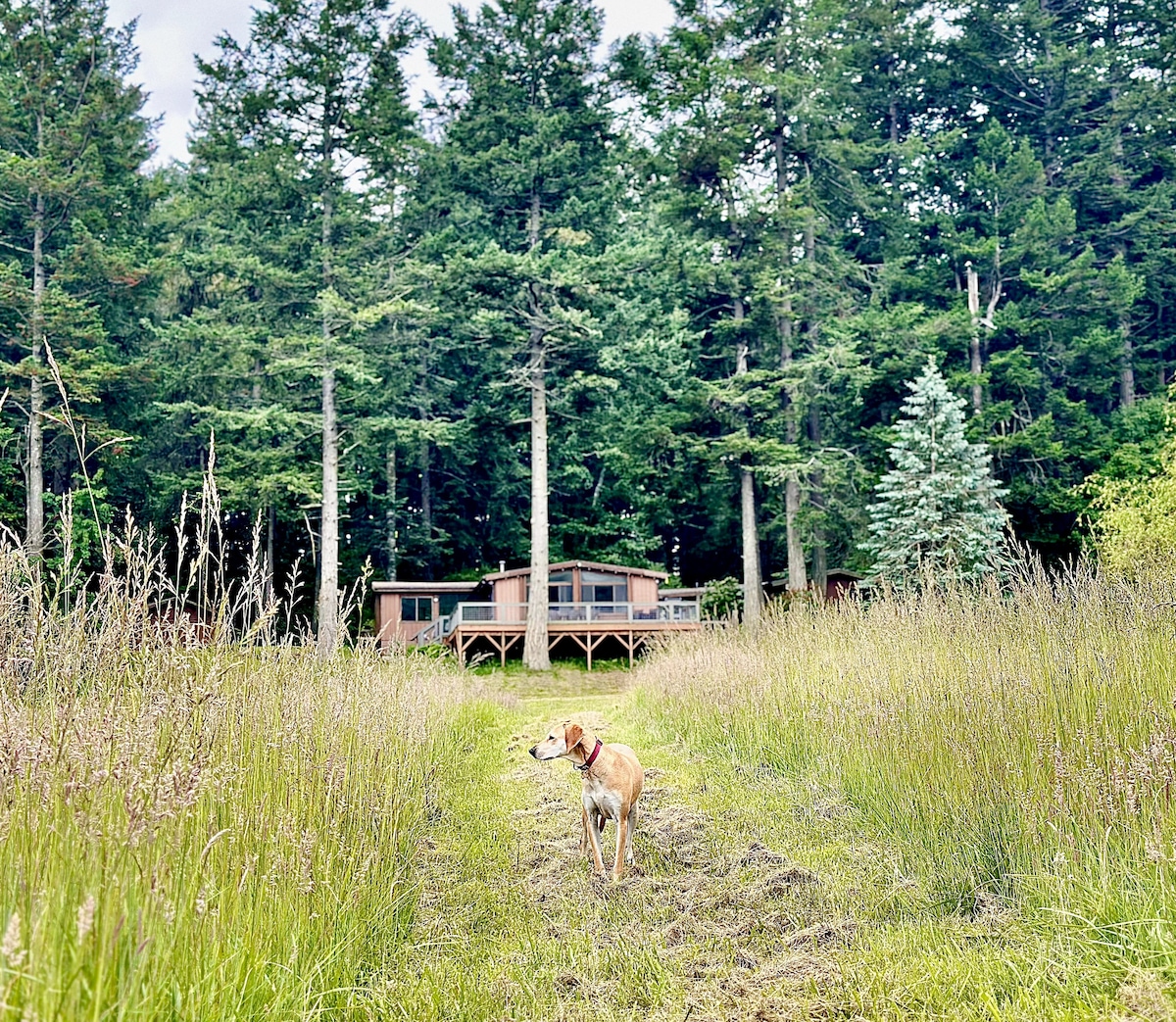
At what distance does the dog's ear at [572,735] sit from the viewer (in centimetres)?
536

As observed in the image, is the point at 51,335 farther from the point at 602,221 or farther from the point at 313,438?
the point at 602,221

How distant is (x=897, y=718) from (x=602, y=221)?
23.5 metres

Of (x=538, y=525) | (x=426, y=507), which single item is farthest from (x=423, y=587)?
(x=538, y=525)

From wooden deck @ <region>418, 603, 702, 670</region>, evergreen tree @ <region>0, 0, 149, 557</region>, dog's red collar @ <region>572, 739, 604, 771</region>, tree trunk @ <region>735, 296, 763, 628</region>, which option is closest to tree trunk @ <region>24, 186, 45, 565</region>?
evergreen tree @ <region>0, 0, 149, 557</region>

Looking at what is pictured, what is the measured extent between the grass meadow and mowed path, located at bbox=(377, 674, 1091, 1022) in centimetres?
2

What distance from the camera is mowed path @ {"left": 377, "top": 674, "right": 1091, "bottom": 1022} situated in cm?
324

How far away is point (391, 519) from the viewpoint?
108ft

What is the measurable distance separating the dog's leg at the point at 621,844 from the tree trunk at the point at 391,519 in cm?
2808

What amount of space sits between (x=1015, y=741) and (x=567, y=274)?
20.5 metres

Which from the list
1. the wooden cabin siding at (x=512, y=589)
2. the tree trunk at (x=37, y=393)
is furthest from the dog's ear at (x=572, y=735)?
the wooden cabin siding at (x=512, y=589)

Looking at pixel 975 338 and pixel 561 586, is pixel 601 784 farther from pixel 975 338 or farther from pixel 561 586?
pixel 975 338

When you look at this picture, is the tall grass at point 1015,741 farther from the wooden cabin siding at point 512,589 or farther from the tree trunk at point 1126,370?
the tree trunk at point 1126,370

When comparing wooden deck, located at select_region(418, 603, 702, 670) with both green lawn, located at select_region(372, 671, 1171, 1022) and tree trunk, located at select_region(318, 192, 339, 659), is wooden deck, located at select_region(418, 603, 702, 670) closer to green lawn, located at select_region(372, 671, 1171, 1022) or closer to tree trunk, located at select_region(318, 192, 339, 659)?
tree trunk, located at select_region(318, 192, 339, 659)

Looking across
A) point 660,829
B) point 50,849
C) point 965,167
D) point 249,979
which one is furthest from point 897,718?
point 965,167
